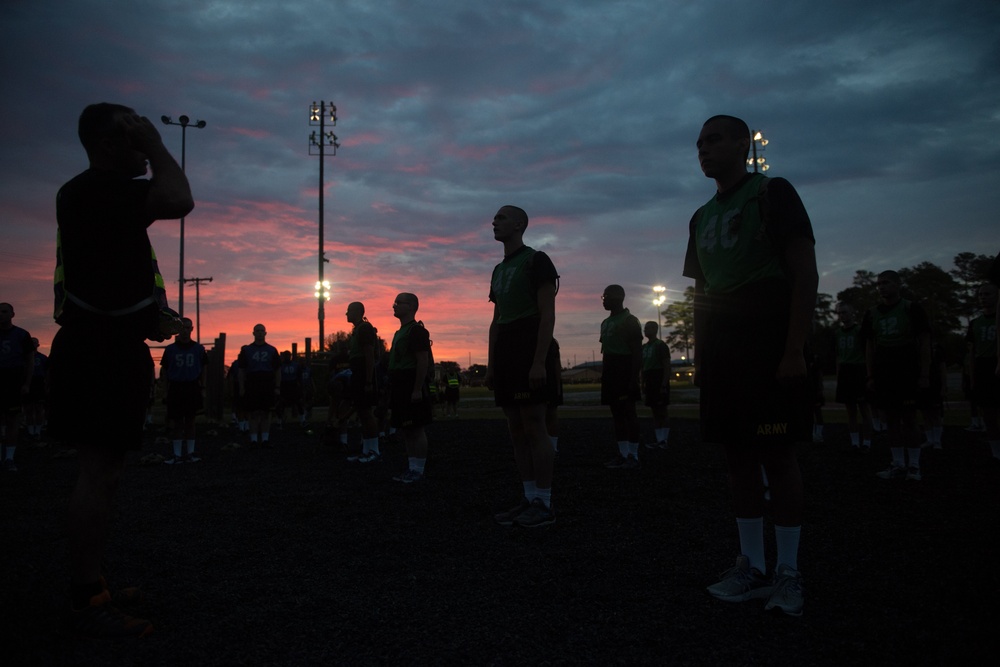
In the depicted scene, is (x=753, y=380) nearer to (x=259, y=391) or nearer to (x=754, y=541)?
(x=754, y=541)

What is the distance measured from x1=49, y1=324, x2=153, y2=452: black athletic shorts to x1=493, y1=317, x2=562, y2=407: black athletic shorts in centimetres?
240

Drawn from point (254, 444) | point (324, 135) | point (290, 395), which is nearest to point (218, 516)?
point (254, 444)

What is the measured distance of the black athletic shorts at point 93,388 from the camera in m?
2.38

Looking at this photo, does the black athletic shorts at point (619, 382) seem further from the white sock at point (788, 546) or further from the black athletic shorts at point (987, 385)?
the white sock at point (788, 546)

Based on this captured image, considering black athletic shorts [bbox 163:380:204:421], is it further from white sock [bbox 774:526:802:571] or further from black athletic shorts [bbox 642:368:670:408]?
white sock [bbox 774:526:802:571]

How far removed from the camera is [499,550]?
363cm

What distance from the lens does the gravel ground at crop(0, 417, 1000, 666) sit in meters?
2.23

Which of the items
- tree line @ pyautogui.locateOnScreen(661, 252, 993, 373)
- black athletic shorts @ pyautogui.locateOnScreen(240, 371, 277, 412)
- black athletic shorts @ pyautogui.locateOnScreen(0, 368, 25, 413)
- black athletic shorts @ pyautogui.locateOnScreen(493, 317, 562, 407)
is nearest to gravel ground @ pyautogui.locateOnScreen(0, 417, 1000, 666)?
black athletic shorts @ pyautogui.locateOnScreen(493, 317, 562, 407)

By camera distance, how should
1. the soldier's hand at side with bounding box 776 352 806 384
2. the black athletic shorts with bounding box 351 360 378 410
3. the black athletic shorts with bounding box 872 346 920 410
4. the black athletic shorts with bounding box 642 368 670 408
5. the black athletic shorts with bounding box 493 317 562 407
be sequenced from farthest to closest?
the black athletic shorts with bounding box 642 368 670 408
the black athletic shorts with bounding box 351 360 378 410
the black athletic shorts with bounding box 872 346 920 410
the black athletic shorts with bounding box 493 317 562 407
the soldier's hand at side with bounding box 776 352 806 384

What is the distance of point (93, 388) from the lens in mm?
2402

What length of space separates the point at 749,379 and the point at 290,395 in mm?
13966

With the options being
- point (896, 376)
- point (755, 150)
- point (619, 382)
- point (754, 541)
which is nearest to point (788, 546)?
point (754, 541)

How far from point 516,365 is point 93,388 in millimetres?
2678

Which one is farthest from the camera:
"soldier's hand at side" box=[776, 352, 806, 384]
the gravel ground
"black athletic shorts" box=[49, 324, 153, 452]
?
"soldier's hand at side" box=[776, 352, 806, 384]
